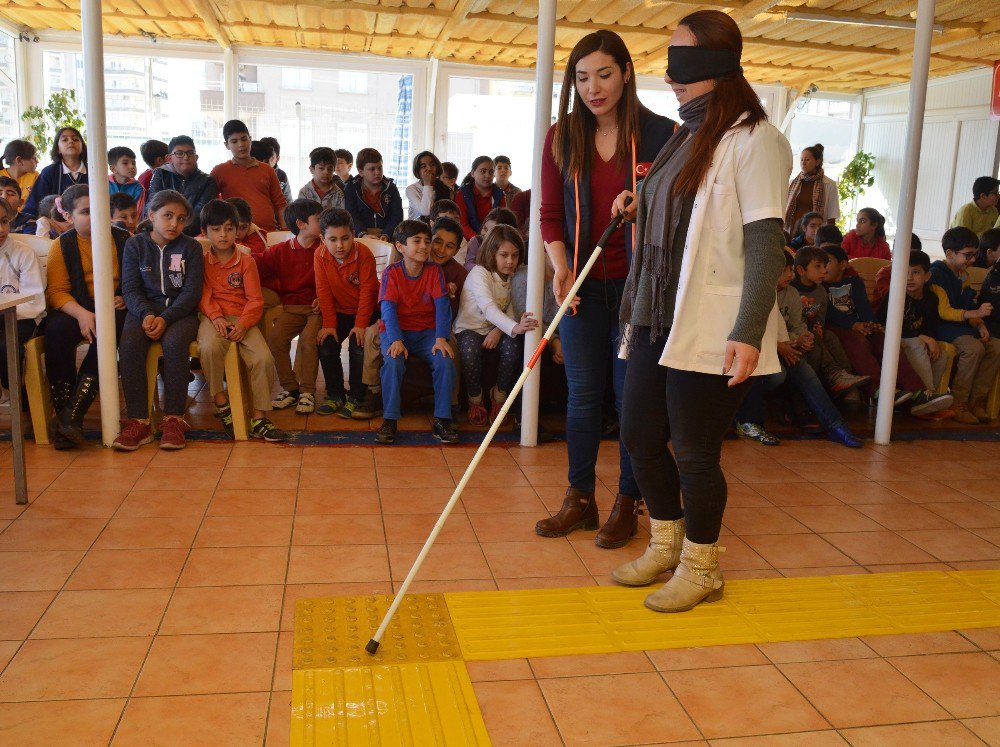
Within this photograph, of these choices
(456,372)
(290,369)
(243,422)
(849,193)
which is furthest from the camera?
(849,193)

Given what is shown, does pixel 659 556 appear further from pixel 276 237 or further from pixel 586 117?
pixel 276 237

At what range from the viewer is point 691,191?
92.2 inches

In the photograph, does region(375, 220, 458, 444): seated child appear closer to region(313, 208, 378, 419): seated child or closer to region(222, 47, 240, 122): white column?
region(313, 208, 378, 419): seated child

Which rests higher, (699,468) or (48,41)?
(48,41)

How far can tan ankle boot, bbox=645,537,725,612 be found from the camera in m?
2.60

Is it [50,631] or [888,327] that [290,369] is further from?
[888,327]

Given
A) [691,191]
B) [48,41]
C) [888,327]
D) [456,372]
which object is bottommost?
[456,372]

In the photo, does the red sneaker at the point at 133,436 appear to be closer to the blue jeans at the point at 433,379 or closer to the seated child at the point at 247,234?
the blue jeans at the point at 433,379

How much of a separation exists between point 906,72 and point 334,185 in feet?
27.4

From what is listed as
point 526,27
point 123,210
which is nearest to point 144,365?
point 123,210

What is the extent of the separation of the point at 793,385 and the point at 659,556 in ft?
7.82

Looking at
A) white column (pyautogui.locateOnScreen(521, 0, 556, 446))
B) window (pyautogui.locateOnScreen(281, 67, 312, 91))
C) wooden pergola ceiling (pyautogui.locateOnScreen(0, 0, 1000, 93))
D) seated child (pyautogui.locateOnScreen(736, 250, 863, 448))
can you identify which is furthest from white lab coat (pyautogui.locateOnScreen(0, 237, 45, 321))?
window (pyautogui.locateOnScreen(281, 67, 312, 91))

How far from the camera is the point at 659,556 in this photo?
2768mm

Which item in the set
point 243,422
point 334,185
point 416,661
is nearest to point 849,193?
point 334,185
